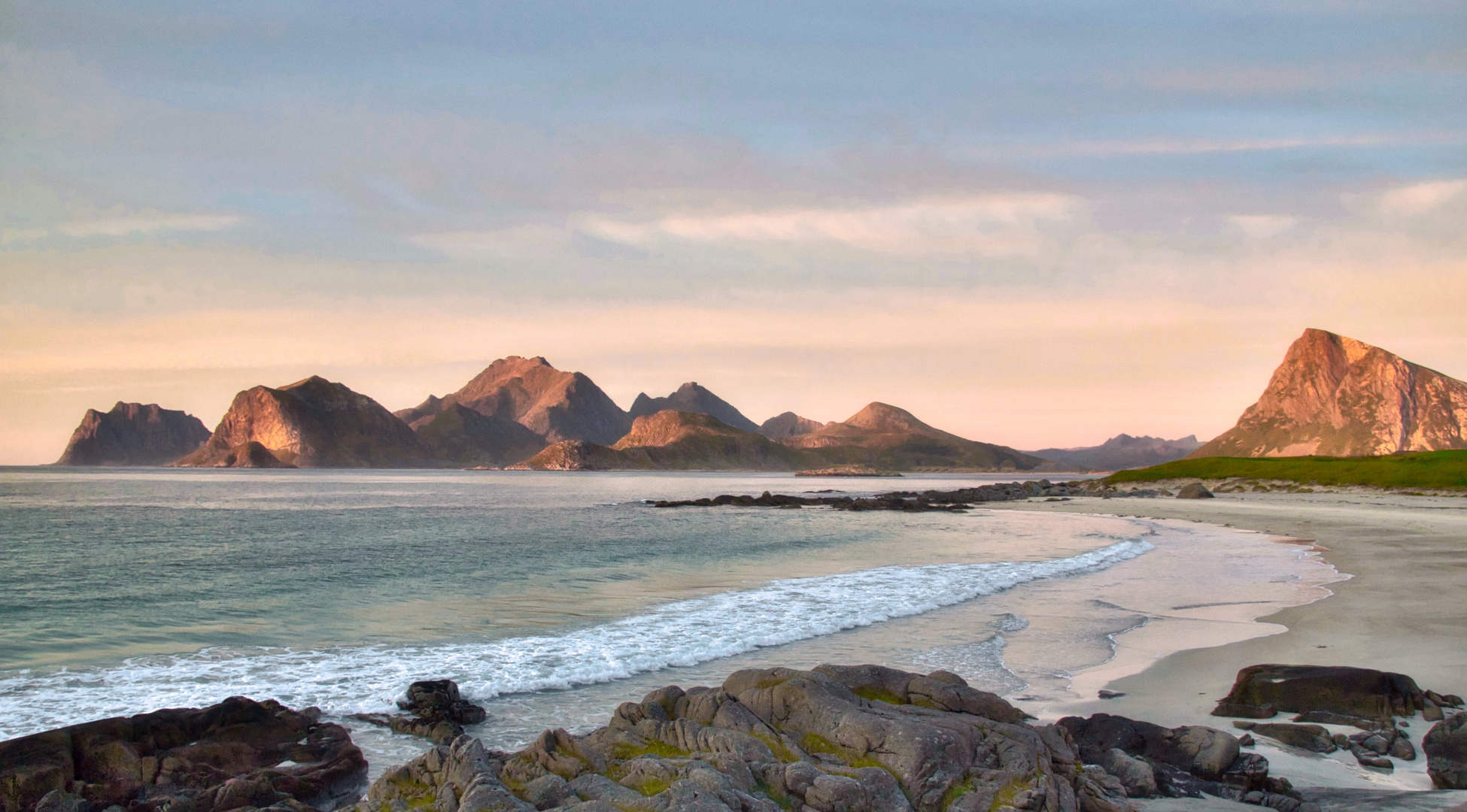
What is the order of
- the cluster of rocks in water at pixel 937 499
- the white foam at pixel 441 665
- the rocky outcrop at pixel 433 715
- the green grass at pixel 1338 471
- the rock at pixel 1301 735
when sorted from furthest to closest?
1. the cluster of rocks in water at pixel 937 499
2. the green grass at pixel 1338 471
3. the white foam at pixel 441 665
4. the rocky outcrop at pixel 433 715
5. the rock at pixel 1301 735

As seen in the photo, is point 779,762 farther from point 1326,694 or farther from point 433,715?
point 1326,694

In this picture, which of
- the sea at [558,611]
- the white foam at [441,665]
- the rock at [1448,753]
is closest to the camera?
the rock at [1448,753]

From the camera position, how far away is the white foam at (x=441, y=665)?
10.5m

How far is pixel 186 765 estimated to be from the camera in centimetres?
749

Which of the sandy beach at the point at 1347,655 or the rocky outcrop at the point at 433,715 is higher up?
the sandy beach at the point at 1347,655

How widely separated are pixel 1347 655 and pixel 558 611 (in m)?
13.9

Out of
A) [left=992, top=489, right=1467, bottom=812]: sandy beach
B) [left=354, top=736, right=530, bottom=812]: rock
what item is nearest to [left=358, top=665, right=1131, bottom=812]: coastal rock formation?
[left=354, top=736, right=530, bottom=812]: rock

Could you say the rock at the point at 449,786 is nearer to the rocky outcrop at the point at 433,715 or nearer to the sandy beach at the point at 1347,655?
the rocky outcrop at the point at 433,715

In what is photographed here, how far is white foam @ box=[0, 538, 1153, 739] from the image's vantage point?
413 inches

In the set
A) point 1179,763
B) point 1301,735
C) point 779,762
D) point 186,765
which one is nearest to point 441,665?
point 186,765

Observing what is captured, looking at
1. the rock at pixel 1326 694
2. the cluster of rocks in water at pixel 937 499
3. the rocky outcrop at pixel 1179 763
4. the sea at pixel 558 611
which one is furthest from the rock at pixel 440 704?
the cluster of rocks in water at pixel 937 499

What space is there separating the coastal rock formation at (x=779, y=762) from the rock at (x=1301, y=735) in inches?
98.5

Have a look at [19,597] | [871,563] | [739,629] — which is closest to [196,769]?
[739,629]

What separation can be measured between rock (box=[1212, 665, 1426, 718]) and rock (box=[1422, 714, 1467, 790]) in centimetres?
108
